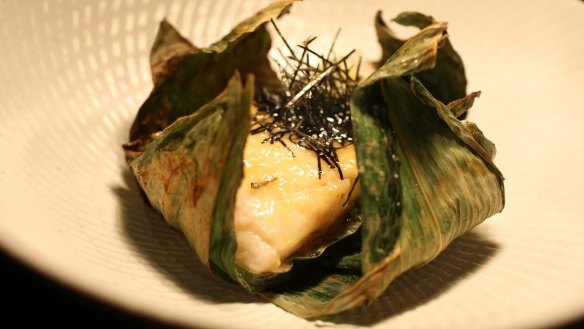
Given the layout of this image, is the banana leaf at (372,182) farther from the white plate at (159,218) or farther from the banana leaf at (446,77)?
the banana leaf at (446,77)

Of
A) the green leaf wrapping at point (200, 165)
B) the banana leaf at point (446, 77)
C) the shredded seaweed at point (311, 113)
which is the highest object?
the green leaf wrapping at point (200, 165)

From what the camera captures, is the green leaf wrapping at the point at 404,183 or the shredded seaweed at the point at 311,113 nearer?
the green leaf wrapping at the point at 404,183

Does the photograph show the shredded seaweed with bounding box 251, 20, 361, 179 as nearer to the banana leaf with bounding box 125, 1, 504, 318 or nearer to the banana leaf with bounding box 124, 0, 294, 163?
the banana leaf with bounding box 124, 0, 294, 163

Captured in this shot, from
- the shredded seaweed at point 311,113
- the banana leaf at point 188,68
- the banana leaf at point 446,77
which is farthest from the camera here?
the banana leaf at point 446,77

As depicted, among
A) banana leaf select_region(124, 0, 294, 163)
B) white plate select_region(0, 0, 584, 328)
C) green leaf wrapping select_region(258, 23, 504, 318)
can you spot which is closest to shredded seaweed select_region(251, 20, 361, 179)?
banana leaf select_region(124, 0, 294, 163)

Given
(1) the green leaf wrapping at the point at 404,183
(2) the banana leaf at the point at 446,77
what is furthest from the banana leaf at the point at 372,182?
(2) the banana leaf at the point at 446,77

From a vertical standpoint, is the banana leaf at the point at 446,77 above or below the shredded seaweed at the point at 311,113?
below

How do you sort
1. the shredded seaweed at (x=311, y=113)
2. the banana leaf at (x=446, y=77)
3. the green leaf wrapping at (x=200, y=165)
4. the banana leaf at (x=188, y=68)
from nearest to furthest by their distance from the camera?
the green leaf wrapping at (x=200, y=165) → the shredded seaweed at (x=311, y=113) → the banana leaf at (x=188, y=68) → the banana leaf at (x=446, y=77)
